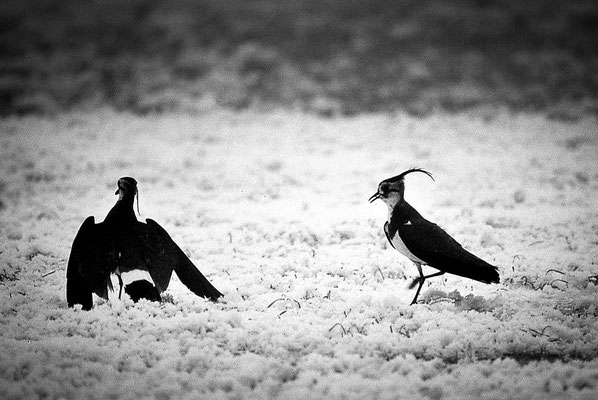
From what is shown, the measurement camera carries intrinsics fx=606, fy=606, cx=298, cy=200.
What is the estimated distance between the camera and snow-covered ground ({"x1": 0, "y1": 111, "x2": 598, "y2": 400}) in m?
4.68

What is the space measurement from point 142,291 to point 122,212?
773 millimetres

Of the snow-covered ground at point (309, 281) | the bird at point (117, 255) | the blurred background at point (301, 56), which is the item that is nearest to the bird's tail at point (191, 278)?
the bird at point (117, 255)

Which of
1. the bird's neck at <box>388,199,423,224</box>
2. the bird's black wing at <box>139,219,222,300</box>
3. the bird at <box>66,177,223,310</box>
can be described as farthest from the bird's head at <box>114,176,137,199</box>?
the bird's neck at <box>388,199,423,224</box>

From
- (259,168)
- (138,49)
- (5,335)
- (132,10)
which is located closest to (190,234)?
(5,335)

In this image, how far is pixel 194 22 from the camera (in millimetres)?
25688

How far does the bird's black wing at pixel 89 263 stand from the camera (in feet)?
18.0

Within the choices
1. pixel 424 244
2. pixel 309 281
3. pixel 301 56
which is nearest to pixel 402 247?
pixel 424 244

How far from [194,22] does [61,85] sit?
749 centimetres

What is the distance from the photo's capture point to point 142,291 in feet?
18.9

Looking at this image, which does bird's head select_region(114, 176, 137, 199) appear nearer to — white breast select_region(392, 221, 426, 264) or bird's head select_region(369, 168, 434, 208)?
bird's head select_region(369, 168, 434, 208)

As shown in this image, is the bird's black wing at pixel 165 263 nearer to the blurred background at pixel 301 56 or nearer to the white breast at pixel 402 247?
the white breast at pixel 402 247

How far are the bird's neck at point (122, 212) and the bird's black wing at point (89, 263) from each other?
0.42 feet

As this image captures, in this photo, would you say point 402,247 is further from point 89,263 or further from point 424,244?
point 89,263

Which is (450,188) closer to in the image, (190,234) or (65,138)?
(190,234)
